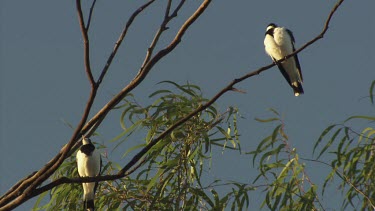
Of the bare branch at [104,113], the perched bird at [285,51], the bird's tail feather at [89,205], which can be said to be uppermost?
the perched bird at [285,51]

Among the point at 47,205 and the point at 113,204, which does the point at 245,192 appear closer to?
the point at 113,204

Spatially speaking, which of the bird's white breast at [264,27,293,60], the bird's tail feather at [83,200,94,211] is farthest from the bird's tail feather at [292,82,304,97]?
the bird's tail feather at [83,200,94,211]

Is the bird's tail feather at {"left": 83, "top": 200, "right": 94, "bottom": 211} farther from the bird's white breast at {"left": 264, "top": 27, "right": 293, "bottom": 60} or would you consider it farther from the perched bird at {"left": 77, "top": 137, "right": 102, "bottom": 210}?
the bird's white breast at {"left": 264, "top": 27, "right": 293, "bottom": 60}

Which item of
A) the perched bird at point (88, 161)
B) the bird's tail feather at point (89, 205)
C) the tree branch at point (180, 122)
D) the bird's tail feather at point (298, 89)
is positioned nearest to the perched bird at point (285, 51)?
the bird's tail feather at point (298, 89)

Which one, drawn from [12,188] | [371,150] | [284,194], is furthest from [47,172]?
[371,150]

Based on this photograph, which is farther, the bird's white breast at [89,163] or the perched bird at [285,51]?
the perched bird at [285,51]

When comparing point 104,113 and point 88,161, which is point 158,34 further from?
point 88,161

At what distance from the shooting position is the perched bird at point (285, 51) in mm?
6773

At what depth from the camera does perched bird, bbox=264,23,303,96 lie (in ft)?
22.2

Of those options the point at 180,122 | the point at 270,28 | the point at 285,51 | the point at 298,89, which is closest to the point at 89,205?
the point at 180,122

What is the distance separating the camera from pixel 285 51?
6.76 m

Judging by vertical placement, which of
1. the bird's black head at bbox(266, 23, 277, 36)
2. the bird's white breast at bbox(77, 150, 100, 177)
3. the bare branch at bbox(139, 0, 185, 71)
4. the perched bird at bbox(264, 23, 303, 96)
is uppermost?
the bird's black head at bbox(266, 23, 277, 36)

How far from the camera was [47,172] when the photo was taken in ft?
6.69

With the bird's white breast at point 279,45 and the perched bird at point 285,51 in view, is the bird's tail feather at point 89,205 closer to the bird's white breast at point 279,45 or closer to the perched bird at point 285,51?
the perched bird at point 285,51
